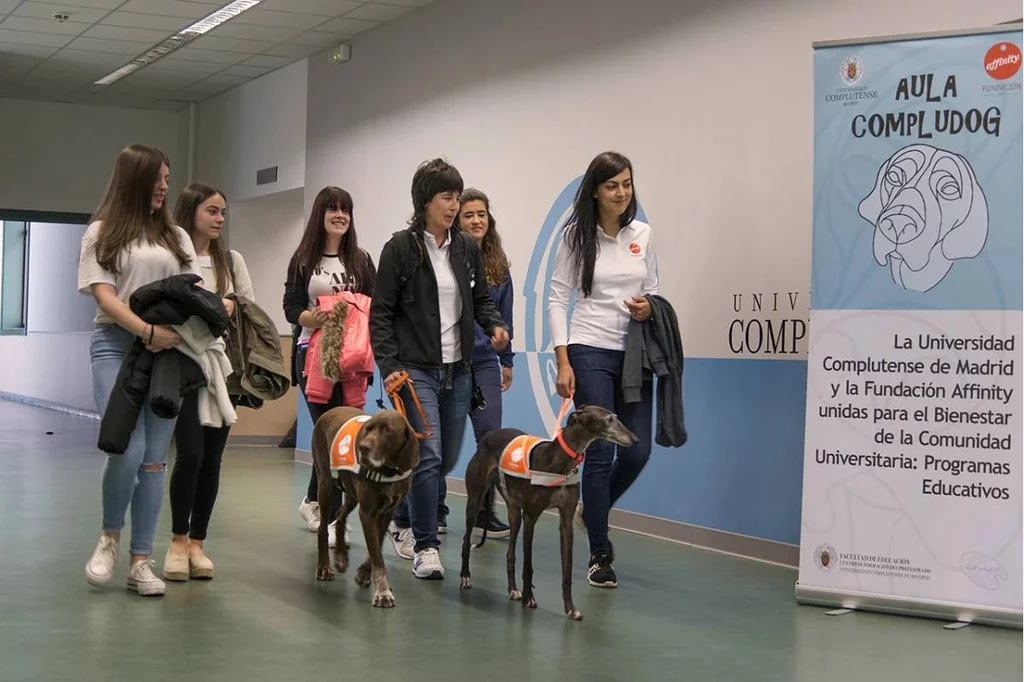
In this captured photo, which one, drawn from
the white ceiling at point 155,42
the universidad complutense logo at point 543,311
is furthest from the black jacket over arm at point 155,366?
the white ceiling at point 155,42

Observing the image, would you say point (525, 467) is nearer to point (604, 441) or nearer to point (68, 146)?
point (604, 441)

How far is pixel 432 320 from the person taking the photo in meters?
4.77

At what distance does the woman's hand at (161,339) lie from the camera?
429cm

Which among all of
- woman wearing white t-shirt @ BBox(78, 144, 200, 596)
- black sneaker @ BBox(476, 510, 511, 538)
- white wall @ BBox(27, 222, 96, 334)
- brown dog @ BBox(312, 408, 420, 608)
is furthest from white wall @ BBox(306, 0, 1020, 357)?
white wall @ BBox(27, 222, 96, 334)

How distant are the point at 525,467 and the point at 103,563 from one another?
155 centimetres

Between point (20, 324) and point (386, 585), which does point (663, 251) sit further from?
point (20, 324)

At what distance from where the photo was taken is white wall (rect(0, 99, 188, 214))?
528 inches

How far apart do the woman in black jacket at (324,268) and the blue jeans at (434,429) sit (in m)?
0.79

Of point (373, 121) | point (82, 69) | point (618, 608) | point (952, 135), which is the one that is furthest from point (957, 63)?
point (82, 69)

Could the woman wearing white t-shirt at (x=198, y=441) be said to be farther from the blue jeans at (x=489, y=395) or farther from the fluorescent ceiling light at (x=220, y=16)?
the fluorescent ceiling light at (x=220, y=16)

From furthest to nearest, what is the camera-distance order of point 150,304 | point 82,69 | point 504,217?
point 82,69, point 504,217, point 150,304

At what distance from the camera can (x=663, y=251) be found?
6.50 m

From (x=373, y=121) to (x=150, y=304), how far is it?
5644 mm

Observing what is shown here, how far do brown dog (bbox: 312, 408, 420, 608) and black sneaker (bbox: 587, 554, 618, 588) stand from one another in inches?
33.9
